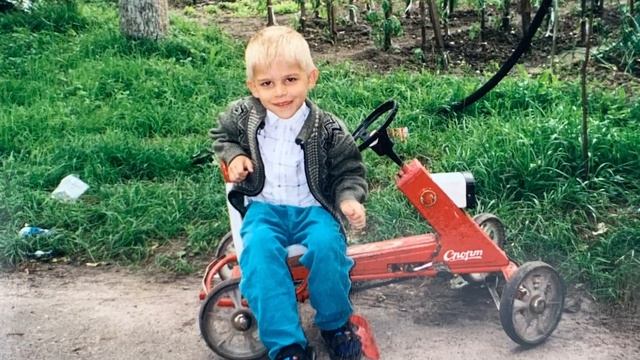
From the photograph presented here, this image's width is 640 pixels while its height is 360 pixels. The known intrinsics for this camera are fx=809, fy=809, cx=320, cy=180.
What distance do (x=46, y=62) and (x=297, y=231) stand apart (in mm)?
5005

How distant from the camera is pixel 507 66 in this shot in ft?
16.6

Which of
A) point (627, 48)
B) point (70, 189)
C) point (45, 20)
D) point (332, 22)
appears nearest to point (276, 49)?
point (70, 189)

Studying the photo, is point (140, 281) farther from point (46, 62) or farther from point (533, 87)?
point (46, 62)

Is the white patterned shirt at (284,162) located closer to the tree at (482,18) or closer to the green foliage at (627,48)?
the green foliage at (627,48)

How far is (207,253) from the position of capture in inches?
180

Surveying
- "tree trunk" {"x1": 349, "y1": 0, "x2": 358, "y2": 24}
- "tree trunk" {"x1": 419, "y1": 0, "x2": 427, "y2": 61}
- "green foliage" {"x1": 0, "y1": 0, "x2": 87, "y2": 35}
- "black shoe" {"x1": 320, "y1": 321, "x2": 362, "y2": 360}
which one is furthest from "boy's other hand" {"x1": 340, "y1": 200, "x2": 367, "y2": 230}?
"tree trunk" {"x1": 349, "y1": 0, "x2": 358, "y2": 24}

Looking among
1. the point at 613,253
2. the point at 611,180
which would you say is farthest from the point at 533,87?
the point at 613,253

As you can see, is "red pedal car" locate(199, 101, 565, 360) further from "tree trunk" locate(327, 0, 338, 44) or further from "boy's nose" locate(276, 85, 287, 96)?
"tree trunk" locate(327, 0, 338, 44)

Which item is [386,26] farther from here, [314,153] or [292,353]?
[292,353]

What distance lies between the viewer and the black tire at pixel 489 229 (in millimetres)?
3969

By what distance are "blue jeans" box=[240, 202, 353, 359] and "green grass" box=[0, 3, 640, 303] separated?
125cm

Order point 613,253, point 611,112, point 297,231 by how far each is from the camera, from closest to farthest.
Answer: point 297,231 → point 613,253 → point 611,112

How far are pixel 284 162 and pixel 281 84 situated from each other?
337 mm

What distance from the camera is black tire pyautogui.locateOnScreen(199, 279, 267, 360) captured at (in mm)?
3393
